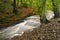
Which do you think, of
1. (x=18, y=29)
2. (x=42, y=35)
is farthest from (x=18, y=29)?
(x=42, y=35)

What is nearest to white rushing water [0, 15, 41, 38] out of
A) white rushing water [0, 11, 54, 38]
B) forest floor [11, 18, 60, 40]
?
white rushing water [0, 11, 54, 38]

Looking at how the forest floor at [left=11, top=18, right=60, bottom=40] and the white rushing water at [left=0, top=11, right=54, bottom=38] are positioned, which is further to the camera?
the white rushing water at [left=0, top=11, right=54, bottom=38]

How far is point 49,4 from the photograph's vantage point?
21594 millimetres

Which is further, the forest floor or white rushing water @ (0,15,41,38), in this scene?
white rushing water @ (0,15,41,38)

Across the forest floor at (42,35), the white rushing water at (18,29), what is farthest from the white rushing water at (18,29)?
the forest floor at (42,35)

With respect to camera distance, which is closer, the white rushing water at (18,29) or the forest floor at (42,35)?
the forest floor at (42,35)

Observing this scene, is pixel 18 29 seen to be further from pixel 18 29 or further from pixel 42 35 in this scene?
pixel 42 35

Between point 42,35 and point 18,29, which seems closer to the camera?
point 42,35

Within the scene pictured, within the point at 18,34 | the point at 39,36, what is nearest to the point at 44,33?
the point at 39,36

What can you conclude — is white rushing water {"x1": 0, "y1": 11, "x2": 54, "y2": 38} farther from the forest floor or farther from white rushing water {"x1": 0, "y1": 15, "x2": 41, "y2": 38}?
the forest floor

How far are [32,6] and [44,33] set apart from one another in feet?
28.6

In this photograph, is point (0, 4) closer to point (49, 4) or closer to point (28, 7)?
point (28, 7)

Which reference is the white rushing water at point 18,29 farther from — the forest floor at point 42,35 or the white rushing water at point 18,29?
the forest floor at point 42,35

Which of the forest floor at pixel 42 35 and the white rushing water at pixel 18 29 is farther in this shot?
the white rushing water at pixel 18 29
